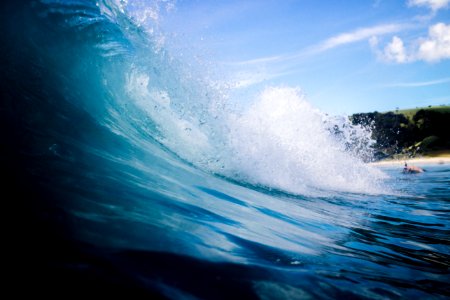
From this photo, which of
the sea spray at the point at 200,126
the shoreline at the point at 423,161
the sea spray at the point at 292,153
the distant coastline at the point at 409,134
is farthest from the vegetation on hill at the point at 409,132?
the sea spray at the point at 200,126

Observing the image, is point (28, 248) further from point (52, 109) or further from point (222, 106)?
point (222, 106)

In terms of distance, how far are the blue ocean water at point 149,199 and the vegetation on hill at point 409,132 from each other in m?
58.9

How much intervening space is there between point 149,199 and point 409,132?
225ft

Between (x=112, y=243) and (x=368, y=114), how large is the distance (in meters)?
72.9

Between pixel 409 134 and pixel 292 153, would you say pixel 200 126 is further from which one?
pixel 409 134

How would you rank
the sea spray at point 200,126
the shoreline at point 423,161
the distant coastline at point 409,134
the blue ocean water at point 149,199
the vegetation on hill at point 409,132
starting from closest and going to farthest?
the blue ocean water at point 149,199
the sea spray at point 200,126
the shoreline at point 423,161
the distant coastline at point 409,134
the vegetation on hill at point 409,132

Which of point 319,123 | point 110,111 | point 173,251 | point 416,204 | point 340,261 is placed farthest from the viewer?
point 319,123

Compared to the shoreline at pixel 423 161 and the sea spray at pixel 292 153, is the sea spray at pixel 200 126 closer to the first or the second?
the sea spray at pixel 292 153

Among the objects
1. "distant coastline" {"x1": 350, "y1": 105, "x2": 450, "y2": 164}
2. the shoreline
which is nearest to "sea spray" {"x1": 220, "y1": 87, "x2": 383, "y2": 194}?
the shoreline

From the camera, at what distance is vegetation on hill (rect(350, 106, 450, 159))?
55.7 meters

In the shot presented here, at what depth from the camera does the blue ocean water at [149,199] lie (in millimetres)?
1405

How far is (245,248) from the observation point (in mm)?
2080

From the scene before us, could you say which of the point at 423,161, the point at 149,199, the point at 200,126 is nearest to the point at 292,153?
the point at 200,126

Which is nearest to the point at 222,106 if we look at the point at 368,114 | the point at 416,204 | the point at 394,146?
the point at 416,204
